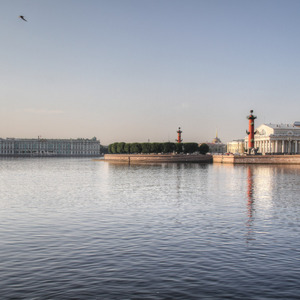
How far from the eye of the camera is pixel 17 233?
508 inches

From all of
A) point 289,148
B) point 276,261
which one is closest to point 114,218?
point 276,261

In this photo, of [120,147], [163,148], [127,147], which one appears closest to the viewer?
[163,148]

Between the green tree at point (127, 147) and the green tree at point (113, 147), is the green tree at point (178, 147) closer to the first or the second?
the green tree at point (127, 147)

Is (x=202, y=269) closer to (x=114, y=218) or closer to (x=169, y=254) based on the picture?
(x=169, y=254)

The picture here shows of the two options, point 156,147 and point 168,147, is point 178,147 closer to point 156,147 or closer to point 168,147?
point 168,147

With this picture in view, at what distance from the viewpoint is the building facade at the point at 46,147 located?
7584 inches

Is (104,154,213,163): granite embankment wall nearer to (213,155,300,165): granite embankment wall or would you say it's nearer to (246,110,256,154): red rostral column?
(213,155,300,165): granite embankment wall

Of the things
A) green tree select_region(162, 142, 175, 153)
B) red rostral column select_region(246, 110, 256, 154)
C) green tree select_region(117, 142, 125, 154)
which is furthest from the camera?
green tree select_region(117, 142, 125, 154)

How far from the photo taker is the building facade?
632 feet

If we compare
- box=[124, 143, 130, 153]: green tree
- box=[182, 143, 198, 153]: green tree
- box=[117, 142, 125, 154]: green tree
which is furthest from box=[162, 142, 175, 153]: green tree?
box=[117, 142, 125, 154]: green tree

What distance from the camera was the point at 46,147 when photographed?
649 ft

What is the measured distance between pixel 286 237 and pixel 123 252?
4965 millimetres

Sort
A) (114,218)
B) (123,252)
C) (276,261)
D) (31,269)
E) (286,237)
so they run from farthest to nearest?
(114,218) → (286,237) → (123,252) → (276,261) → (31,269)

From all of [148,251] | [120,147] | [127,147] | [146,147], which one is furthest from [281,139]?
[148,251]
